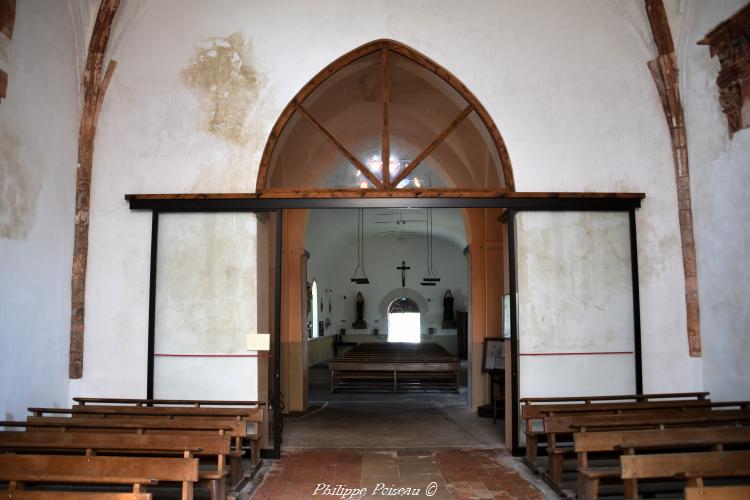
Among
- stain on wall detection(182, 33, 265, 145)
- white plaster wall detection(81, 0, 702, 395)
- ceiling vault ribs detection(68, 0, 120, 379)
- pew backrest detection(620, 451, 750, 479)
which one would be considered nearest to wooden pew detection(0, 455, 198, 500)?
pew backrest detection(620, 451, 750, 479)

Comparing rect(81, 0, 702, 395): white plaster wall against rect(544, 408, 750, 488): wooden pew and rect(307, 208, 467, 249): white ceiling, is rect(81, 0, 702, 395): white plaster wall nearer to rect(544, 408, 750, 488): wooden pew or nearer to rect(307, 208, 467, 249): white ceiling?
rect(544, 408, 750, 488): wooden pew

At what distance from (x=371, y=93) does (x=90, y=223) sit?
3.85 metres

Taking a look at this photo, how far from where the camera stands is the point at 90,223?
7.47 meters

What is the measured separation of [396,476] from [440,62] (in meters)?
4.90

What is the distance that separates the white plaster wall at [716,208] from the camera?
6.49m

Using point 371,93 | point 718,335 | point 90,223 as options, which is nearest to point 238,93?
point 371,93

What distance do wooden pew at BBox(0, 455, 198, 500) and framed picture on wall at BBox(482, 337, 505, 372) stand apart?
6.74m

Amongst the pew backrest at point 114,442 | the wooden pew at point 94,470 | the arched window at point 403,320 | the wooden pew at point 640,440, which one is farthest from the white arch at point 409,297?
the wooden pew at point 94,470

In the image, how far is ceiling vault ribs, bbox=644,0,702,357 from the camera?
7.35m

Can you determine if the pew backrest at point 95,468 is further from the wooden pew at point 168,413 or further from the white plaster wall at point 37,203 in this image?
the white plaster wall at point 37,203

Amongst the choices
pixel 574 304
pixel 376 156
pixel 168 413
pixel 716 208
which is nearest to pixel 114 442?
pixel 168 413

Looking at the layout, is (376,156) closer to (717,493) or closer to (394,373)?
(717,493)

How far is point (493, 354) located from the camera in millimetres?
10258

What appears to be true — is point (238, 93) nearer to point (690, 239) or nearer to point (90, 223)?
point (90, 223)
